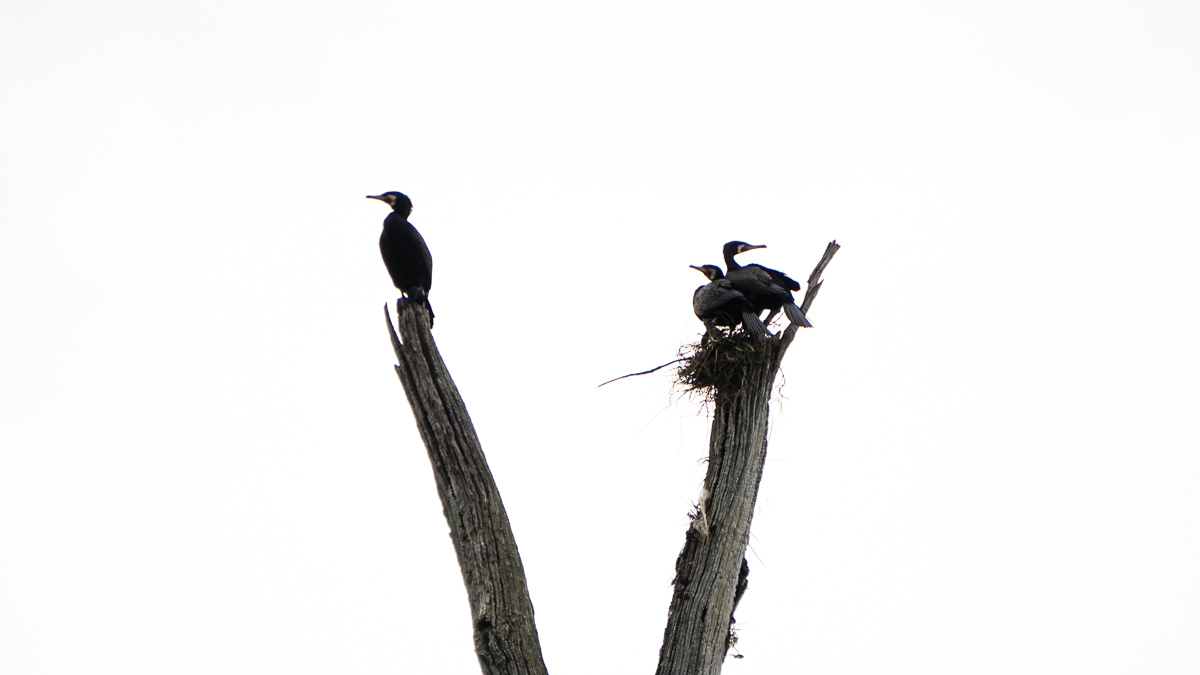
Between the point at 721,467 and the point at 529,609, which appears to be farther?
the point at 721,467

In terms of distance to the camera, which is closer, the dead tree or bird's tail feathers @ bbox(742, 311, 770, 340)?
the dead tree

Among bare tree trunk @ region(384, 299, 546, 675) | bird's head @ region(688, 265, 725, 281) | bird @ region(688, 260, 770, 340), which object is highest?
bird's head @ region(688, 265, 725, 281)

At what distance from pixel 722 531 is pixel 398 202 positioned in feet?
11.6

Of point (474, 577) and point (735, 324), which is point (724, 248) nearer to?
→ point (735, 324)

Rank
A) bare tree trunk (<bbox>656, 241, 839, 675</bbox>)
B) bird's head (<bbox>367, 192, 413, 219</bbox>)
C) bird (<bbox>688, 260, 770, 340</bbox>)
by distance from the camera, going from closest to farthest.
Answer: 1. bare tree trunk (<bbox>656, 241, 839, 675</bbox>)
2. bird (<bbox>688, 260, 770, 340</bbox>)
3. bird's head (<bbox>367, 192, 413, 219</bbox>)

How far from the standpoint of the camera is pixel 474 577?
13.4ft

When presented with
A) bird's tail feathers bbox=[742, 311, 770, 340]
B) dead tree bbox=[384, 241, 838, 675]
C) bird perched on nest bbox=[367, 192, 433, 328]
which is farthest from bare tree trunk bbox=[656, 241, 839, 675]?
bird perched on nest bbox=[367, 192, 433, 328]

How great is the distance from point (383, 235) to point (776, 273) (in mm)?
2674

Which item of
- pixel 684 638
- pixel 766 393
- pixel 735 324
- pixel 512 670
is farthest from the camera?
pixel 735 324

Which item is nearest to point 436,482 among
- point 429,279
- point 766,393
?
point 766,393

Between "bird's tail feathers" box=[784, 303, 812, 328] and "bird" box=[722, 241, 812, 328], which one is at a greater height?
"bird" box=[722, 241, 812, 328]

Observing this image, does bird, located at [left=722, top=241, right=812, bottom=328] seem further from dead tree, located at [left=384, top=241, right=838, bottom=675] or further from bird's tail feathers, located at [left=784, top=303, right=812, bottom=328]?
dead tree, located at [left=384, top=241, right=838, bottom=675]

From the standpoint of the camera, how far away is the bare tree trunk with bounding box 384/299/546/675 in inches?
158

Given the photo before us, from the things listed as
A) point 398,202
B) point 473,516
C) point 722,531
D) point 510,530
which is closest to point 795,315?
point 722,531
